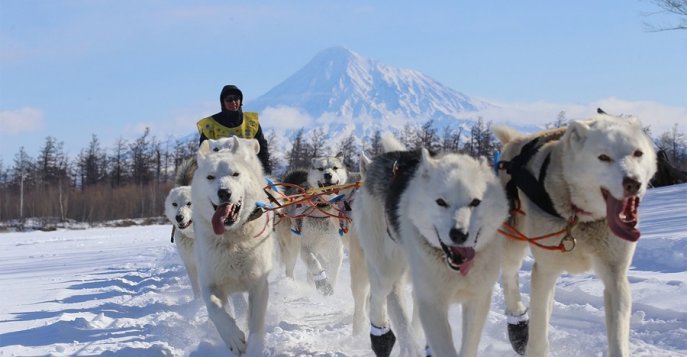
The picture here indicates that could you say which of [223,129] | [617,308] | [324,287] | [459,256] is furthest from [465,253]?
[223,129]

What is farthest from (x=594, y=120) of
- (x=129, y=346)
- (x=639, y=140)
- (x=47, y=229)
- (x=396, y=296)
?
(x=47, y=229)

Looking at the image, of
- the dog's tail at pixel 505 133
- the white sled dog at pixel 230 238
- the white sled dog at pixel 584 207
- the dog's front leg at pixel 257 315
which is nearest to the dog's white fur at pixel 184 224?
the white sled dog at pixel 230 238

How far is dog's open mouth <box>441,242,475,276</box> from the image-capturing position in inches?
139

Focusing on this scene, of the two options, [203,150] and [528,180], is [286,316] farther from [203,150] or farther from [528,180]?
[528,180]

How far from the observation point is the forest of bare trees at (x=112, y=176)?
5012 centimetres

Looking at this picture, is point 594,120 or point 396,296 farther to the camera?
point 396,296

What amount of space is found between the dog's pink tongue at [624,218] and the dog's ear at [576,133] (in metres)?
0.37

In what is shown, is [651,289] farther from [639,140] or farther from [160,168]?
[160,168]

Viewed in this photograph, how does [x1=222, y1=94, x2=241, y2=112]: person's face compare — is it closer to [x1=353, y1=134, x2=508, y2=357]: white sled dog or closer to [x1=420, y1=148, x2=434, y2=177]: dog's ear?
[x1=353, y1=134, x2=508, y2=357]: white sled dog

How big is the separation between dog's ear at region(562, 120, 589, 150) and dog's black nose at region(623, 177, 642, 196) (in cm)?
43

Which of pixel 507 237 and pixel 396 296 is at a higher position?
pixel 507 237

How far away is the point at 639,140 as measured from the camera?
359cm

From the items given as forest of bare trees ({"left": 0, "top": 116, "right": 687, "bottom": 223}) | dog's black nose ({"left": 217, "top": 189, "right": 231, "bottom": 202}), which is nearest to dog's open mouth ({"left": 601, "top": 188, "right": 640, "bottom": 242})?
dog's black nose ({"left": 217, "top": 189, "right": 231, "bottom": 202})

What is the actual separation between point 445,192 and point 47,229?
38955 millimetres
